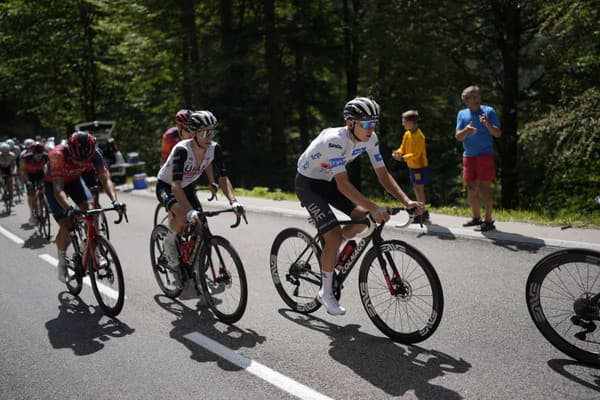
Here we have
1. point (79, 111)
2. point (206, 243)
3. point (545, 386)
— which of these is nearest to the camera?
point (545, 386)

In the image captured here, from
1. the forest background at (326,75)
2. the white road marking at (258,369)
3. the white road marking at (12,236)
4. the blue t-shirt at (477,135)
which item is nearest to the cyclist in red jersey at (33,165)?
the white road marking at (12,236)

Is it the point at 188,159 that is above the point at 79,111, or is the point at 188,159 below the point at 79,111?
below

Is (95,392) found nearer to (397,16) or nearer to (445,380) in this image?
(445,380)

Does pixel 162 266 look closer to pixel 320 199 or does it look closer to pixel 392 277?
pixel 320 199

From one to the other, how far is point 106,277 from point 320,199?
2.75 metres

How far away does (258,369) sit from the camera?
4469 mm

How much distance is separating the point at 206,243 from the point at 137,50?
20695 mm

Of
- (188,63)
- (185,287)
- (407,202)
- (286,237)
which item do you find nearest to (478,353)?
(407,202)

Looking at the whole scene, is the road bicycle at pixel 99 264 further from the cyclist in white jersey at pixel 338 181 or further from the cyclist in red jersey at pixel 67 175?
the cyclist in white jersey at pixel 338 181

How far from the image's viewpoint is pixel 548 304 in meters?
4.45

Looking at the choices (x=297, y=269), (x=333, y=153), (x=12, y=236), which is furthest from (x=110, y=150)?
(x=333, y=153)

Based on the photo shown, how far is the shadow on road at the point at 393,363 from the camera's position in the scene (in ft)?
13.0

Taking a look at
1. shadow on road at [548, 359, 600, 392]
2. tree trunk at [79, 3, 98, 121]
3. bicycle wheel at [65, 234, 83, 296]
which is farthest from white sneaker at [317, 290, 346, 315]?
tree trunk at [79, 3, 98, 121]

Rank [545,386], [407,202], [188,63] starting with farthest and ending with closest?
[188,63]
[407,202]
[545,386]
